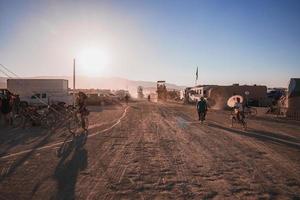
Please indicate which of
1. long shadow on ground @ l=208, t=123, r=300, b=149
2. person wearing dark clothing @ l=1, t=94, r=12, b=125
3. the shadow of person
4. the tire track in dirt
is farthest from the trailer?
the shadow of person

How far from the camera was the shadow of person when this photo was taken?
22.9ft

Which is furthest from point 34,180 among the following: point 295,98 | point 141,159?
point 295,98

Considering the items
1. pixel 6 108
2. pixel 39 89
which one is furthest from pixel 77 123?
pixel 39 89

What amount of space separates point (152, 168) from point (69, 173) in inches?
80.1

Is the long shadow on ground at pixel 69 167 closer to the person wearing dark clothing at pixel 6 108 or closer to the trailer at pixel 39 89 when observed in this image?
the person wearing dark clothing at pixel 6 108

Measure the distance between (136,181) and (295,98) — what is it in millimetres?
23917

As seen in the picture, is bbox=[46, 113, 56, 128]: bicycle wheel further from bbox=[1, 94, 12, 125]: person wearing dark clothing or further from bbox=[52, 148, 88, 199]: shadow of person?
bbox=[52, 148, 88, 199]: shadow of person

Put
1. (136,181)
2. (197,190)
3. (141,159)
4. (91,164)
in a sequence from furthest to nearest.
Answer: (141,159) → (91,164) → (136,181) → (197,190)

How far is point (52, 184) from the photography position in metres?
7.63

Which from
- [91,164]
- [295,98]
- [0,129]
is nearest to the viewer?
[91,164]

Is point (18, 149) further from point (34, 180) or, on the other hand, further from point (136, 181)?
point (136, 181)

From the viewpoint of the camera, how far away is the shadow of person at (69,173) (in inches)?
275

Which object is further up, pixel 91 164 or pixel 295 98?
pixel 295 98

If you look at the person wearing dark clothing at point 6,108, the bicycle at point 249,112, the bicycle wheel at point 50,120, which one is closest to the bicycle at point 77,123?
the bicycle wheel at point 50,120
